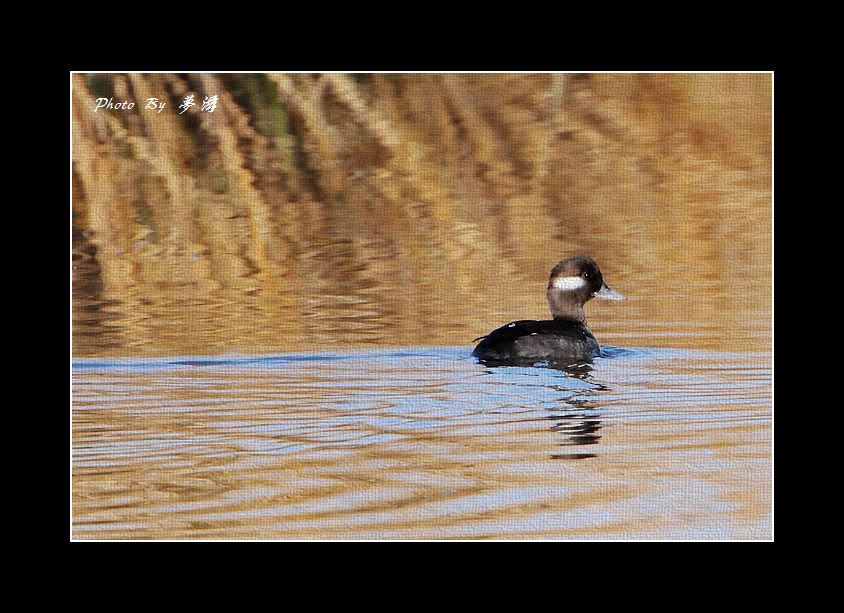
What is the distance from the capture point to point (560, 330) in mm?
8969

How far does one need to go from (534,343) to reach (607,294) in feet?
4.01

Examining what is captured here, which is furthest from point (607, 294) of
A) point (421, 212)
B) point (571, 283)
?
point (421, 212)

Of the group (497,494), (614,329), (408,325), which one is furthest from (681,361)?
(497,494)

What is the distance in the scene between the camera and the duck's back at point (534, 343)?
8.72 metres

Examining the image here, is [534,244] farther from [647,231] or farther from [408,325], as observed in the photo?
[408,325]

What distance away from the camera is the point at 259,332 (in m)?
9.27

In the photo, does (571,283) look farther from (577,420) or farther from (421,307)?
(577,420)

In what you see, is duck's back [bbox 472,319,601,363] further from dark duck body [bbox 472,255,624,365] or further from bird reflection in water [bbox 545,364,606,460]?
bird reflection in water [bbox 545,364,606,460]

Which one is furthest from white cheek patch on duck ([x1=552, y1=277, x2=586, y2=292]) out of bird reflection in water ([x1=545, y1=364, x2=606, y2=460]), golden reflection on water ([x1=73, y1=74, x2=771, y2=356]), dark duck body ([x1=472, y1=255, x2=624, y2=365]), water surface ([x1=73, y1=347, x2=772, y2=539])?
bird reflection in water ([x1=545, y1=364, x2=606, y2=460])

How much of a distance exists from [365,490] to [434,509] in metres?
0.35

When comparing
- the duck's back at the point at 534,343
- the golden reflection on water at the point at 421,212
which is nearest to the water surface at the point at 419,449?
the duck's back at the point at 534,343

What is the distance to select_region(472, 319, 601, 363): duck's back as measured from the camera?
8719mm
